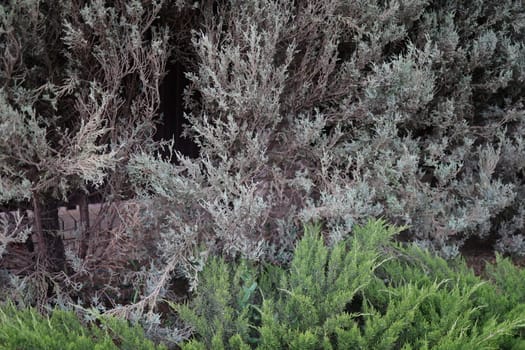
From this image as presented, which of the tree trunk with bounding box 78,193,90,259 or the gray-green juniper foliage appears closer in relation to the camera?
the gray-green juniper foliage

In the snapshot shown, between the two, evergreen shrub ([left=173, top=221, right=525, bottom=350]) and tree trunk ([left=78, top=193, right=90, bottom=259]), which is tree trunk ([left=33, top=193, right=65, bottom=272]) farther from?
evergreen shrub ([left=173, top=221, right=525, bottom=350])

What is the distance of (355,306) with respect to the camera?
2.34 metres

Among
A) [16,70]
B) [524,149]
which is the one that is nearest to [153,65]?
[16,70]

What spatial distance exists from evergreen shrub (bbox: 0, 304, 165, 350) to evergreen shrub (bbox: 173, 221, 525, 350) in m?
0.25

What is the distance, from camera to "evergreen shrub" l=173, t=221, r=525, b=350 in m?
1.97

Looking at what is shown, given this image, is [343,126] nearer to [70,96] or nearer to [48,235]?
[70,96]

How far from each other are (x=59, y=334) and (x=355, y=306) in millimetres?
1331

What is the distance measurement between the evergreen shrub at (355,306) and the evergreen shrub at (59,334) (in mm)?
245

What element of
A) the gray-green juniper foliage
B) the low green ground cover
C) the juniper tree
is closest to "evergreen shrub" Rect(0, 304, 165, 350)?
the low green ground cover

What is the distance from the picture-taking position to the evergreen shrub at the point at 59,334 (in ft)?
6.24

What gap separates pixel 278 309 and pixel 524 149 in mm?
2486

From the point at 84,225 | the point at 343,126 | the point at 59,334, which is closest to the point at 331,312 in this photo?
the point at 59,334

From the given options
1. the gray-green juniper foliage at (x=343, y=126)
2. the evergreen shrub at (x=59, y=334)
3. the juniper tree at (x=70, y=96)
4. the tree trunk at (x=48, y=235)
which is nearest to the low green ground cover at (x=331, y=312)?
the evergreen shrub at (x=59, y=334)

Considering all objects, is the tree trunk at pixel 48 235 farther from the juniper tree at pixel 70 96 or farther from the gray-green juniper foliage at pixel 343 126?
the gray-green juniper foliage at pixel 343 126
